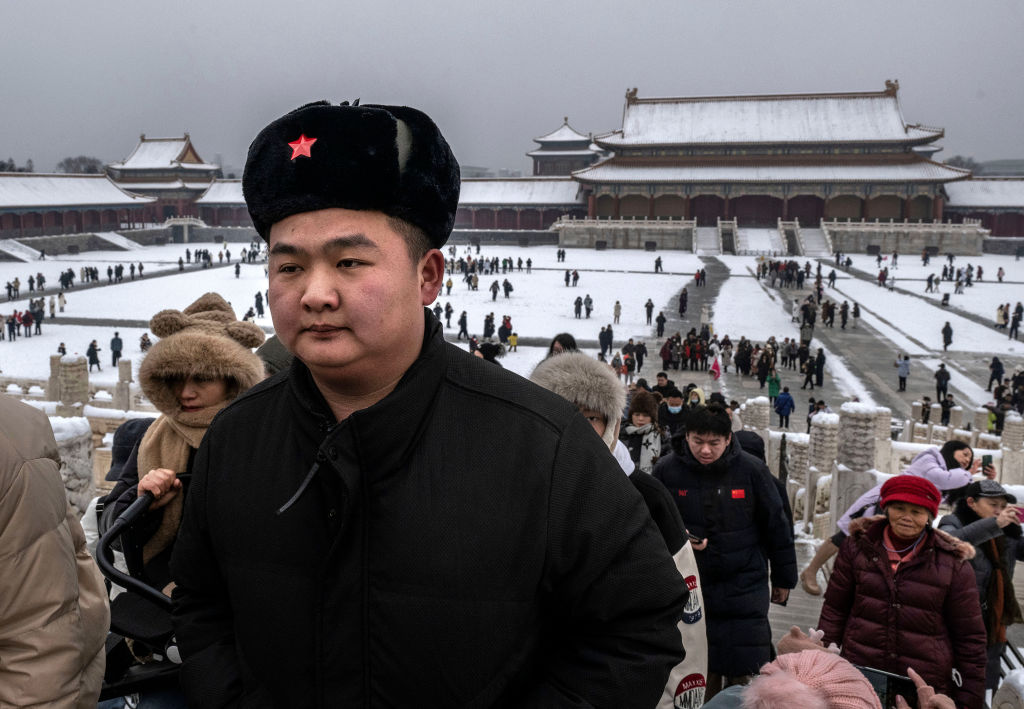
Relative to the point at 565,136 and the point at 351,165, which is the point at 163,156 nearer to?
the point at 565,136

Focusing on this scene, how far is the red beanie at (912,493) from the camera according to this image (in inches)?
111

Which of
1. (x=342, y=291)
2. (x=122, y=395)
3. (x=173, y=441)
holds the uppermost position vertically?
(x=342, y=291)

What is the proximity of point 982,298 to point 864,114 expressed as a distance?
22873 mm

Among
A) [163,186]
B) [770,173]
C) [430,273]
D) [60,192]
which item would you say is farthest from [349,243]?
[163,186]

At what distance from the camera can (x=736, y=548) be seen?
Result: 3279 millimetres

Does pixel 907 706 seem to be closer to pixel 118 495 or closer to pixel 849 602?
pixel 849 602

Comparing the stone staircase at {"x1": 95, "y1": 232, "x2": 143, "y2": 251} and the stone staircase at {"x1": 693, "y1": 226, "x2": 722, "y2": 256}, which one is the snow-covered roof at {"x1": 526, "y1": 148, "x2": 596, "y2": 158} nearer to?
the stone staircase at {"x1": 693, "y1": 226, "x2": 722, "y2": 256}

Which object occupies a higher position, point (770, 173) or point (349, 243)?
point (770, 173)

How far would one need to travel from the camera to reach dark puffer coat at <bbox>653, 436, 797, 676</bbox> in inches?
128

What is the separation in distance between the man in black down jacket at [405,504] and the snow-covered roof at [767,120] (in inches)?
1802

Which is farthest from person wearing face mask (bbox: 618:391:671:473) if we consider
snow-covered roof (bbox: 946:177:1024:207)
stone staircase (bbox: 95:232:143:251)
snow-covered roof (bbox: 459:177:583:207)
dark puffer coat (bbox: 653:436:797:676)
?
snow-covered roof (bbox: 946:177:1024:207)

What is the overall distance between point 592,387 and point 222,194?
179ft

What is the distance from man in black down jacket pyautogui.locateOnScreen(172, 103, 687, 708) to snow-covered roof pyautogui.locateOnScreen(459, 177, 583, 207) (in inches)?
1815

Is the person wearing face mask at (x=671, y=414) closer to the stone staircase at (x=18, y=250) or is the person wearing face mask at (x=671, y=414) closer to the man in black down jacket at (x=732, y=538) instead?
the man in black down jacket at (x=732, y=538)
